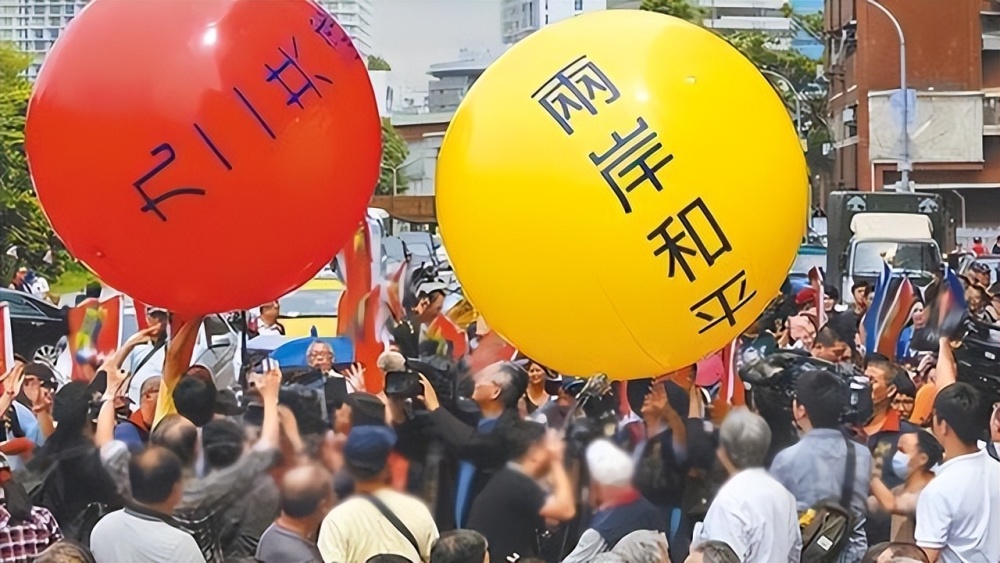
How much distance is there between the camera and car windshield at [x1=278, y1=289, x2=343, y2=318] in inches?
371

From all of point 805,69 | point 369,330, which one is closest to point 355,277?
point 369,330

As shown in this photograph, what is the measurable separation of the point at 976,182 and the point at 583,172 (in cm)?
2932

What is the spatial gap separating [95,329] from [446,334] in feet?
5.27

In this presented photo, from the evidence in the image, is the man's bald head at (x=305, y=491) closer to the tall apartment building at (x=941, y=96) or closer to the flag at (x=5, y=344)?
the flag at (x=5, y=344)

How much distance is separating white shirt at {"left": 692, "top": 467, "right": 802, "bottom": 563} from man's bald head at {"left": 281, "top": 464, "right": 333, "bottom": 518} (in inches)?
37.7

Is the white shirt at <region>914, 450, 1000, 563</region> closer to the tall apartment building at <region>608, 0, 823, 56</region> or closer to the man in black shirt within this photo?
the man in black shirt

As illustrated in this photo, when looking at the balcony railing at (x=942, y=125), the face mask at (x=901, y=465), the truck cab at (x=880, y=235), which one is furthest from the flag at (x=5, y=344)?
the balcony railing at (x=942, y=125)

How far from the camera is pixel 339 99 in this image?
303 cm

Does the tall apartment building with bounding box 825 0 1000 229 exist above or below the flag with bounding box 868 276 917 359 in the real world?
below

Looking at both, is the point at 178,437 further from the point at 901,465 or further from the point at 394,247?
the point at 394,247

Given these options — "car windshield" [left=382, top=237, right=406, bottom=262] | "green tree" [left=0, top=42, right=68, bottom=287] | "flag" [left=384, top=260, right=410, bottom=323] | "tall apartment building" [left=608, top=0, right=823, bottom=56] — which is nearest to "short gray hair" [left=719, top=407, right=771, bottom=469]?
"flag" [left=384, top=260, right=410, bottom=323]

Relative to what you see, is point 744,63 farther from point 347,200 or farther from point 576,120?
point 347,200

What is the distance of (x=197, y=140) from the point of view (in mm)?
2865

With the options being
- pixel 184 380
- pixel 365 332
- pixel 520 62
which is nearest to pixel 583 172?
pixel 520 62
